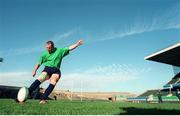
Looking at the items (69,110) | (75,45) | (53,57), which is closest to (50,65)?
(53,57)

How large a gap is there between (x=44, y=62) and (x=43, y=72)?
451mm

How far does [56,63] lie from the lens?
8.92 metres

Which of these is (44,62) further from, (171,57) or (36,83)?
(171,57)

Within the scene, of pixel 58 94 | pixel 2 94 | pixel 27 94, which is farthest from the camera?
pixel 58 94

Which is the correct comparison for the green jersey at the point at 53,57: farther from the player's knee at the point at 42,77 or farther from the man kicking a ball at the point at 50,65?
the player's knee at the point at 42,77

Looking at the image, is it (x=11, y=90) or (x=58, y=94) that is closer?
(x=11, y=90)

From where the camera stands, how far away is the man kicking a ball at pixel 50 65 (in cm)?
864

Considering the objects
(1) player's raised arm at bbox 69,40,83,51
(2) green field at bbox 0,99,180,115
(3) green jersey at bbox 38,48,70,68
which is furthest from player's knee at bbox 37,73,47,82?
(1) player's raised arm at bbox 69,40,83,51

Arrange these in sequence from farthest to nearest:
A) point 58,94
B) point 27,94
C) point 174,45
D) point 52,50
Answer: point 58,94
point 52,50
point 27,94
point 174,45

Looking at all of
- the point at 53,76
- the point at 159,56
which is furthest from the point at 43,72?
the point at 159,56

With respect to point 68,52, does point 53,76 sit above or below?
below

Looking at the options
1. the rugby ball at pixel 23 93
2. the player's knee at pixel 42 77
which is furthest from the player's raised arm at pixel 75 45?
the rugby ball at pixel 23 93

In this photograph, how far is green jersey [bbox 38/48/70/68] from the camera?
8906 mm

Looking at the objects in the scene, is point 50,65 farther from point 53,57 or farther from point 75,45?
point 75,45
